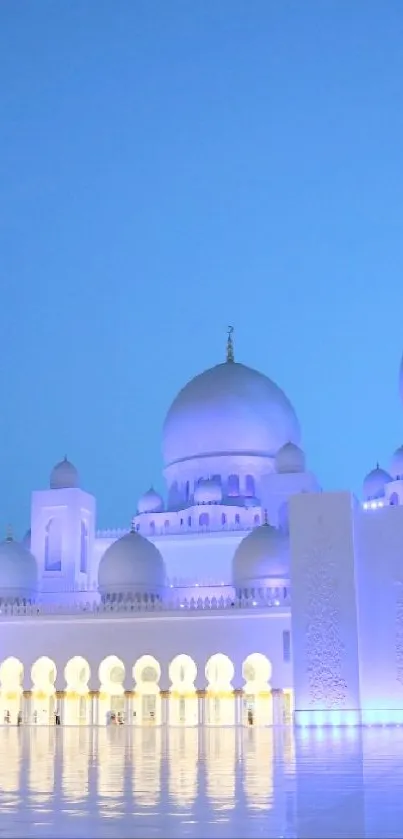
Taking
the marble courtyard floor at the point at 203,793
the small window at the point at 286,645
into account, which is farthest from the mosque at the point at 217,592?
the marble courtyard floor at the point at 203,793

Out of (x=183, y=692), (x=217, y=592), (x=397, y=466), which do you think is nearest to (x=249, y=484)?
(x=397, y=466)

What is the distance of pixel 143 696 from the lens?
17.8m

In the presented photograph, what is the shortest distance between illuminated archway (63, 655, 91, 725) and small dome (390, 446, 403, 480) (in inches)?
280

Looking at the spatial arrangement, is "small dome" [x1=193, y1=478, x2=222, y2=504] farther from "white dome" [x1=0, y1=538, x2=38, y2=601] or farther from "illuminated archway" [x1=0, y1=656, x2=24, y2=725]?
"illuminated archway" [x1=0, y1=656, x2=24, y2=725]

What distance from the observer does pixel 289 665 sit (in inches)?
653

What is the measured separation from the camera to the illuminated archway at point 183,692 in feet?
56.5

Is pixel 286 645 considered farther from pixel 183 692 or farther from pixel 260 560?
pixel 183 692

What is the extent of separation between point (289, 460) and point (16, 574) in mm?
5942

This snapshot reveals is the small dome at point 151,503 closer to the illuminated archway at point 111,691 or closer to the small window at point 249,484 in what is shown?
the small window at point 249,484

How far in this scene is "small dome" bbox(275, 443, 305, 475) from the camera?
2095 cm

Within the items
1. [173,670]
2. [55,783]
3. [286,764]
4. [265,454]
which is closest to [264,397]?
[265,454]

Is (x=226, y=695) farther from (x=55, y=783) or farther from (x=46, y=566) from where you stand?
(x=55, y=783)

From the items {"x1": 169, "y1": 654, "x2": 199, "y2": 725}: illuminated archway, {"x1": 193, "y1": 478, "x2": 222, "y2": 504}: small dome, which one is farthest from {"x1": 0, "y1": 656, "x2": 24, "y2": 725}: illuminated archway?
{"x1": 193, "y1": 478, "x2": 222, "y2": 504}: small dome

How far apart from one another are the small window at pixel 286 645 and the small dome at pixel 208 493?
17.1 ft
